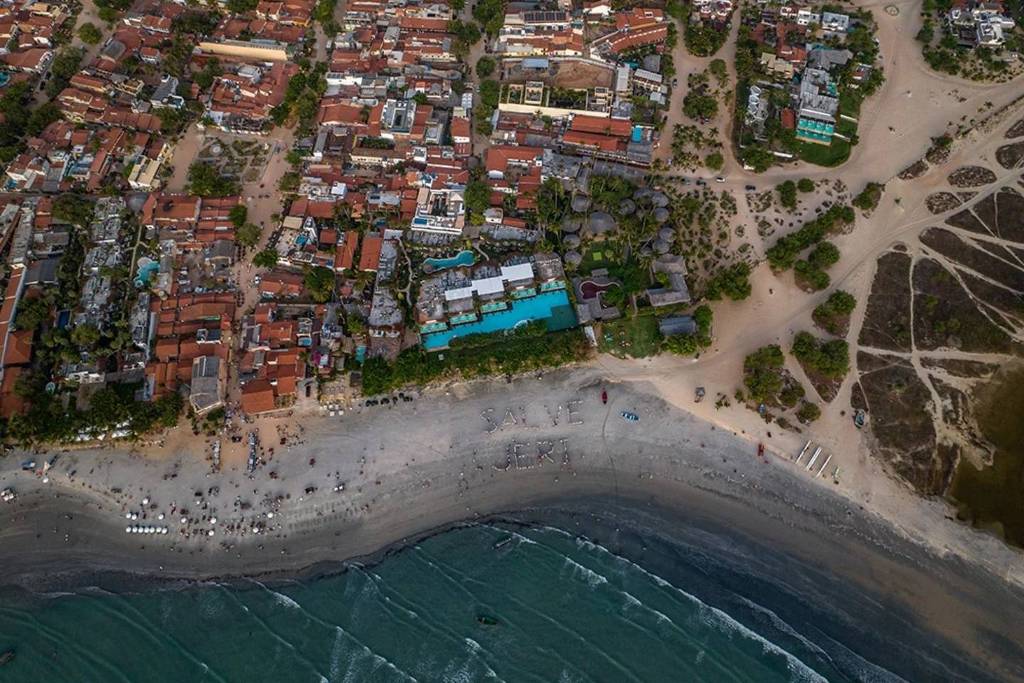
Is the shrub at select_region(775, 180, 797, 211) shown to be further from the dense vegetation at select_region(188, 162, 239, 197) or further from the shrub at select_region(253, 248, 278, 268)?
the dense vegetation at select_region(188, 162, 239, 197)

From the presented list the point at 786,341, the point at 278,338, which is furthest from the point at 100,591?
the point at 786,341

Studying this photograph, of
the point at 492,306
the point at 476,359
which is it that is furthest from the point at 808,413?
the point at 492,306

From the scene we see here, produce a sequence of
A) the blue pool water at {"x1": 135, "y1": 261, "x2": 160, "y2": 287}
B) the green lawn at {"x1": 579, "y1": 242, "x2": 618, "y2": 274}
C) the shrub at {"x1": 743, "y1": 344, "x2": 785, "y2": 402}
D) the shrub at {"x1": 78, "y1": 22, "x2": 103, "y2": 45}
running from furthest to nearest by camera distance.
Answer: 1. the shrub at {"x1": 78, "y1": 22, "x2": 103, "y2": 45}
2. the green lawn at {"x1": 579, "y1": 242, "x2": 618, "y2": 274}
3. the blue pool water at {"x1": 135, "y1": 261, "x2": 160, "y2": 287}
4. the shrub at {"x1": 743, "y1": 344, "x2": 785, "y2": 402}

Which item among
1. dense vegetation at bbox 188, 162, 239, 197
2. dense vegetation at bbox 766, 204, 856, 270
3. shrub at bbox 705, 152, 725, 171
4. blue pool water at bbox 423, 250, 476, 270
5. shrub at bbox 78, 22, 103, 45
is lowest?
blue pool water at bbox 423, 250, 476, 270

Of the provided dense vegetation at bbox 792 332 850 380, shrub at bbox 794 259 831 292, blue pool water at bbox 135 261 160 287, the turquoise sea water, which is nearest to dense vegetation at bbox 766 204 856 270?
shrub at bbox 794 259 831 292

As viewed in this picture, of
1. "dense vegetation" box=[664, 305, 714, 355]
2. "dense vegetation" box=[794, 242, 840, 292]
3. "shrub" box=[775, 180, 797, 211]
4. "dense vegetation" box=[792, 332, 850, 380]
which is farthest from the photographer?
"shrub" box=[775, 180, 797, 211]

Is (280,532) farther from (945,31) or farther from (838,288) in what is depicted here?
(945,31)
